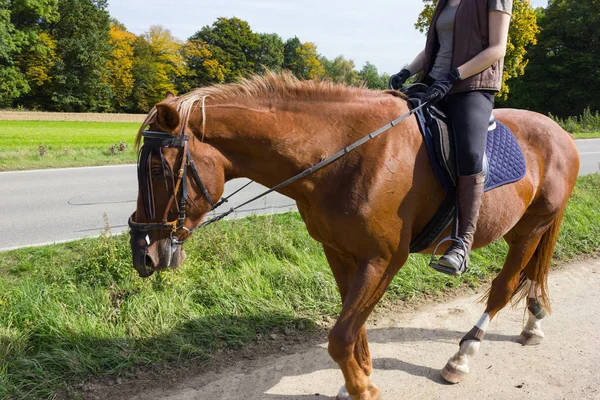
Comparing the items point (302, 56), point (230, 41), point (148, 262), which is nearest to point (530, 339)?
point (148, 262)

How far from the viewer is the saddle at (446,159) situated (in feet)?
9.39

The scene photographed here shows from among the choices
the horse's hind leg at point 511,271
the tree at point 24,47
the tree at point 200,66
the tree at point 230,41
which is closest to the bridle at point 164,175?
the horse's hind leg at point 511,271

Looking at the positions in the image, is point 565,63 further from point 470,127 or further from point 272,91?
point 272,91

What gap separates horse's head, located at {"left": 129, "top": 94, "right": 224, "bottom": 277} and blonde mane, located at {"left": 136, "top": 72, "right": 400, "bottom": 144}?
209 mm

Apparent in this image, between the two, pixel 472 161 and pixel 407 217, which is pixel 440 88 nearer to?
pixel 472 161

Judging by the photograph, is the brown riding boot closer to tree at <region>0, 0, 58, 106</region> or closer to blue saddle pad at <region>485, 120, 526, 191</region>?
blue saddle pad at <region>485, 120, 526, 191</region>

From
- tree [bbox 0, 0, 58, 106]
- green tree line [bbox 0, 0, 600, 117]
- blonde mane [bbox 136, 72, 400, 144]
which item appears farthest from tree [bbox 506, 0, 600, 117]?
tree [bbox 0, 0, 58, 106]

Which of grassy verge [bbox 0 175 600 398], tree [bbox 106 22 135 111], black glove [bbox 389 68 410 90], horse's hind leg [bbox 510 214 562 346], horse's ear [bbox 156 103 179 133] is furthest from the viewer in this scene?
tree [bbox 106 22 135 111]

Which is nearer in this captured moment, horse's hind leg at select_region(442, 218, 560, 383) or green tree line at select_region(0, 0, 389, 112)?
horse's hind leg at select_region(442, 218, 560, 383)

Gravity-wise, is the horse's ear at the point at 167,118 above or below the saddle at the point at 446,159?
above

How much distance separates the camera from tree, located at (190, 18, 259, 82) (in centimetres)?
4925

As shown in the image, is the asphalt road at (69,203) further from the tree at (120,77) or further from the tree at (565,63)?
the tree at (120,77)

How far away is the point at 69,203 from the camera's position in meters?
8.61

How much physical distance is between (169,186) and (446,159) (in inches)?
68.5
